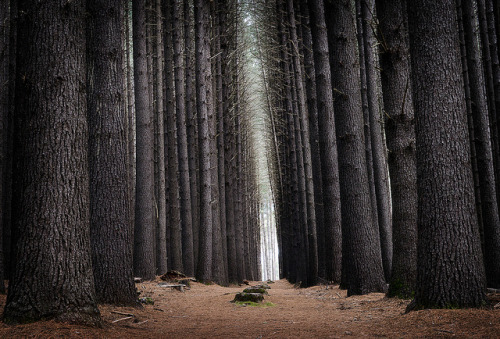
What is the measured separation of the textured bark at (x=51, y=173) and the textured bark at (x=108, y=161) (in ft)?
5.14

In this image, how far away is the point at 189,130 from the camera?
44.1 ft

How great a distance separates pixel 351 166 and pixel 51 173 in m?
5.30

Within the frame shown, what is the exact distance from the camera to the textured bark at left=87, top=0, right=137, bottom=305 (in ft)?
17.7

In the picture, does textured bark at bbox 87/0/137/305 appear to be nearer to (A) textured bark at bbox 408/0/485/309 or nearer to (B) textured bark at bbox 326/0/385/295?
(A) textured bark at bbox 408/0/485/309

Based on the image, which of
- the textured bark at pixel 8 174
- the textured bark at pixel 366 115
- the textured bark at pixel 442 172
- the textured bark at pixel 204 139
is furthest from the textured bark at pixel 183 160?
the textured bark at pixel 442 172

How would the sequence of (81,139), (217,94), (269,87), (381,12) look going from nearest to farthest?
(81,139)
(381,12)
(217,94)
(269,87)

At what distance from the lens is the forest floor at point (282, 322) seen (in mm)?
3418

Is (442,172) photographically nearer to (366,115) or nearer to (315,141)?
(315,141)

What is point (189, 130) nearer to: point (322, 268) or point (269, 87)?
point (322, 268)

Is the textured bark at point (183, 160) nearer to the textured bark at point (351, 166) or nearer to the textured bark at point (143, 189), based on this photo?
the textured bark at point (143, 189)

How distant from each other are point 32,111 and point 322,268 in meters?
10.5

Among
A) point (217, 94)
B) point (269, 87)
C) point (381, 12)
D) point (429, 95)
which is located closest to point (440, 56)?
point (429, 95)

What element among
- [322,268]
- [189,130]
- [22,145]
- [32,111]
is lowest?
[322,268]

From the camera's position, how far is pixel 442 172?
443cm
